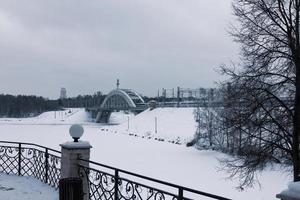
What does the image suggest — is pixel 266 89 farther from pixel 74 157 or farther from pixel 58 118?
pixel 58 118

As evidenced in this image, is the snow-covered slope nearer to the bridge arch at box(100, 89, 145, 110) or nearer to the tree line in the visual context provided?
the bridge arch at box(100, 89, 145, 110)

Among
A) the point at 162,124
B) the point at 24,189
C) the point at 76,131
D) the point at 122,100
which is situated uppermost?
the point at 122,100

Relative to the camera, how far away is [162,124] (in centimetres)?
7531

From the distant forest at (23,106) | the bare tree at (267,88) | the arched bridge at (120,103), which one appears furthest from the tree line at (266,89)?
the distant forest at (23,106)

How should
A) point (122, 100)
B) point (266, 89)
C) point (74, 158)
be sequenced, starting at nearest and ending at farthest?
point (74, 158) → point (266, 89) → point (122, 100)

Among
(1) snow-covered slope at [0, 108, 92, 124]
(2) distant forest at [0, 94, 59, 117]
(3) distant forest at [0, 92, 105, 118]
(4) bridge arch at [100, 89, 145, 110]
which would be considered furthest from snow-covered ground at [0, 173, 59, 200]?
(2) distant forest at [0, 94, 59, 117]

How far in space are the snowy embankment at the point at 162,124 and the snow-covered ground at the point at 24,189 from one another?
149ft

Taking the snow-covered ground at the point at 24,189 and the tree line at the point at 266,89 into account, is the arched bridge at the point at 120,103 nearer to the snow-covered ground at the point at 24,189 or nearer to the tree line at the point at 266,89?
the tree line at the point at 266,89

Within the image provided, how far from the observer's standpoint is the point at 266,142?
45.3 feet

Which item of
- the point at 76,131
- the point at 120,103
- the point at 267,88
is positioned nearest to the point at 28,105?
the point at 120,103

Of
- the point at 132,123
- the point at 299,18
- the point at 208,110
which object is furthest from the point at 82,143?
the point at 132,123

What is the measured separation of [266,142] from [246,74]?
102 inches

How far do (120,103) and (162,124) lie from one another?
2724 cm

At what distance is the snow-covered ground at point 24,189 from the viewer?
796 cm
